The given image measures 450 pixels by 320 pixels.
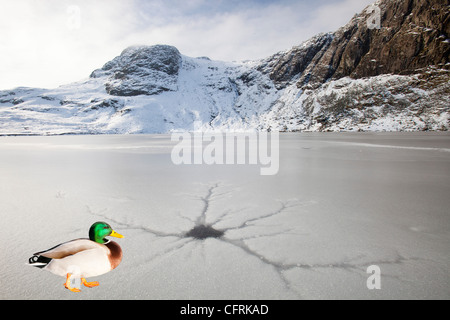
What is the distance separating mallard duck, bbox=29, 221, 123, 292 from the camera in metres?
1.87

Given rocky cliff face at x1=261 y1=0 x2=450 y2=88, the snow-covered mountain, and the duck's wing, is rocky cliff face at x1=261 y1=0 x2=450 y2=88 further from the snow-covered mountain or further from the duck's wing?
the duck's wing

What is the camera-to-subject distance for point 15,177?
725 cm

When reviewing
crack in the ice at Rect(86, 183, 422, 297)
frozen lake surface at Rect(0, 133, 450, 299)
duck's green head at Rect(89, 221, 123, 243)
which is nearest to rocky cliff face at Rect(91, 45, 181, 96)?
frozen lake surface at Rect(0, 133, 450, 299)

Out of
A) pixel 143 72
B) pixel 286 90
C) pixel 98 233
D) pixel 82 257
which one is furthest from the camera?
pixel 143 72

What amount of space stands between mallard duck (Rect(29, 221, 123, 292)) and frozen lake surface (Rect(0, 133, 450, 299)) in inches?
8.6

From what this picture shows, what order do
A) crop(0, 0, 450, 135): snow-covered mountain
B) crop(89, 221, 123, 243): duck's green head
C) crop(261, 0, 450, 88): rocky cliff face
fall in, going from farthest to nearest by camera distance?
crop(261, 0, 450, 88): rocky cliff face, crop(0, 0, 450, 135): snow-covered mountain, crop(89, 221, 123, 243): duck's green head

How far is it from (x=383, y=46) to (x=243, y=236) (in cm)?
9421

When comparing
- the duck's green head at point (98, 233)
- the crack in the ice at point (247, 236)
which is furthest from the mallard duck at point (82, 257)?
the crack in the ice at point (247, 236)

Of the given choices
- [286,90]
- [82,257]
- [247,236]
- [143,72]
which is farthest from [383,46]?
[143,72]

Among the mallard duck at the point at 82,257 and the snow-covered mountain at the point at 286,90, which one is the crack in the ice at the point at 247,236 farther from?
the snow-covered mountain at the point at 286,90

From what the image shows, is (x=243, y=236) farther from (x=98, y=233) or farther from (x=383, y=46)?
(x=383, y=46)

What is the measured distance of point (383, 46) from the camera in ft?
233
